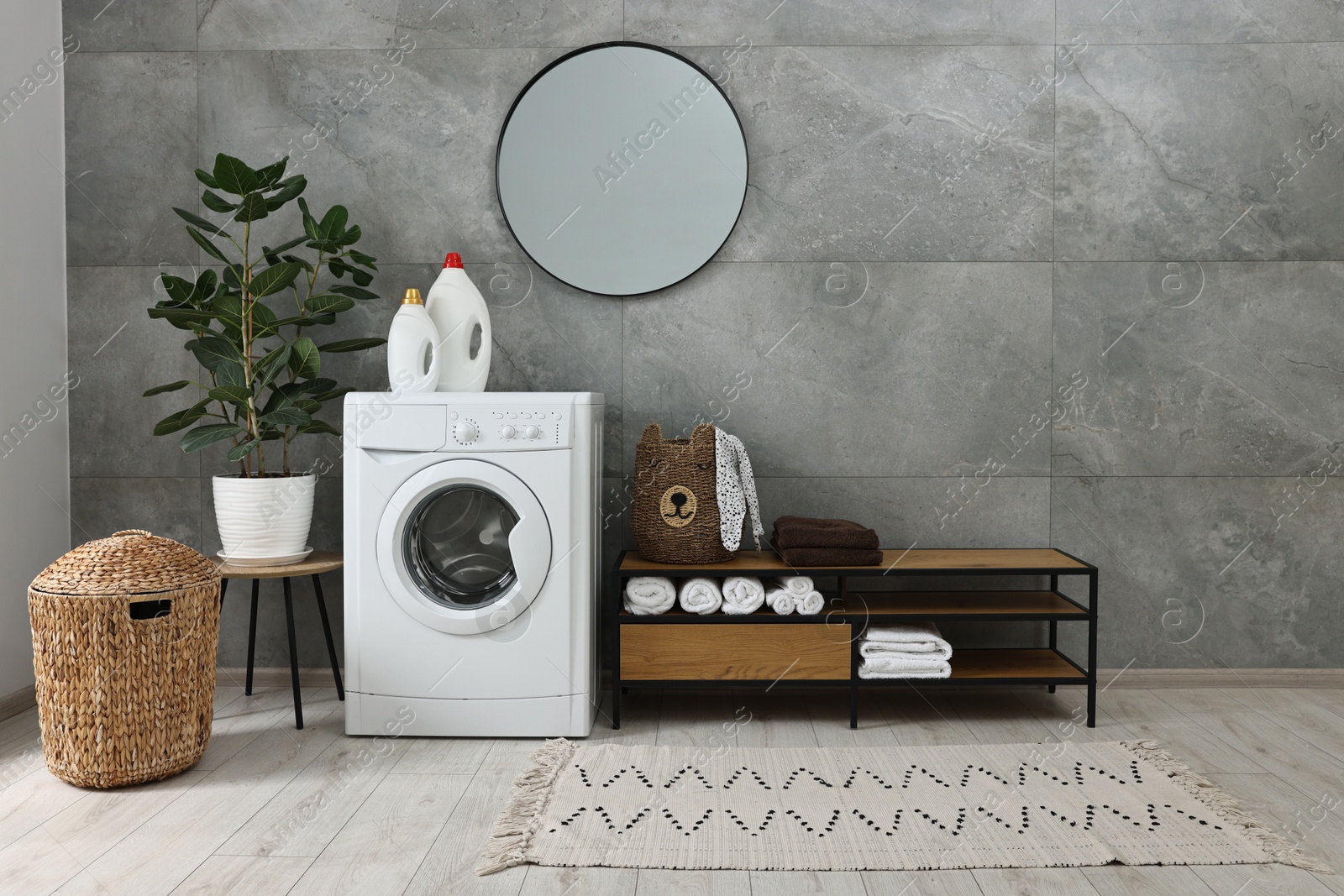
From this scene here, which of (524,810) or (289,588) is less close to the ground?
(289,588)

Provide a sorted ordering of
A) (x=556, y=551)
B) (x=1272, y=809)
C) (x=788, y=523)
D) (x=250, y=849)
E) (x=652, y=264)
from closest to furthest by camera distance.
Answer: (x=250, y=849) → (x=1272, y=809) → (x=556, y=551) → (x=788, y=523) → (x=652, y=264)

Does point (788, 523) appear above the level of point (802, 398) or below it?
below

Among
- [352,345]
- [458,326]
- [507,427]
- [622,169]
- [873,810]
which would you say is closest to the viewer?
[873,810]

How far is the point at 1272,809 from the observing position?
1.90 metres

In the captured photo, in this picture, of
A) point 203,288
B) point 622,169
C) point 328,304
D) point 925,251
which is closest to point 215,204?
point 203,288

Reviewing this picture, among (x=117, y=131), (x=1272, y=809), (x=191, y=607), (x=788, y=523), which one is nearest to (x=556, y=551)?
(x=788, y=523)

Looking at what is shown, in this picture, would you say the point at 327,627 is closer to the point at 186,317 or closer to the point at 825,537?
the point at 186,317

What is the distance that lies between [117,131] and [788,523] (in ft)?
7.48

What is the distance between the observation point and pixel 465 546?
7.66 feet

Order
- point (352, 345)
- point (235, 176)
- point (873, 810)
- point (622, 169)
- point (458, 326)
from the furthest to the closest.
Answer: point (622, 169)
point (352, 345)
point (458, 326)
point (235, 176)
point (873, 810)

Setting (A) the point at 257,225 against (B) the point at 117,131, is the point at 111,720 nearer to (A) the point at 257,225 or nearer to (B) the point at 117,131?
(A) the point at 257,225

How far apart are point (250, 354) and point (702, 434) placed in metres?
1.24

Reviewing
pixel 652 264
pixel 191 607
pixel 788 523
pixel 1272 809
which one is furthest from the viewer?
pixel 652 264

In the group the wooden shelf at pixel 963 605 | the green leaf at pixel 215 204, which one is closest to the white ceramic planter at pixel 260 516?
the green leaf at pixel 215 204
